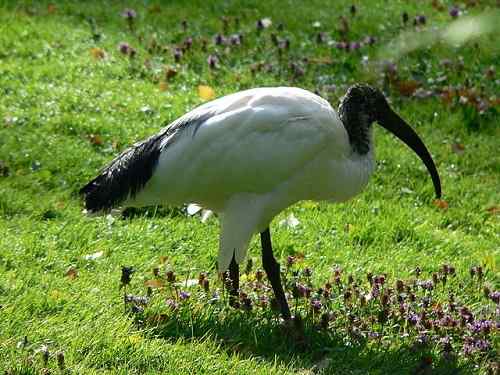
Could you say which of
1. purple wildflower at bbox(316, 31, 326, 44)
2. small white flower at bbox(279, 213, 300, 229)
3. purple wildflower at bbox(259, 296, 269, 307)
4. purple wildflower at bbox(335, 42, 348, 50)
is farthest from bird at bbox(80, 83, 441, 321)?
purple wildflower at bbox(316, 31, 326, 44)

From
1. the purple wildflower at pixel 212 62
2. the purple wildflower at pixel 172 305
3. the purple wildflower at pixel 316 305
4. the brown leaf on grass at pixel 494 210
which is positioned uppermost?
the purple wildflower at pixel 212 62

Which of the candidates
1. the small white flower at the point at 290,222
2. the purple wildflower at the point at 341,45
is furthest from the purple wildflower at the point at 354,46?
the small white flower at the point at 290,222

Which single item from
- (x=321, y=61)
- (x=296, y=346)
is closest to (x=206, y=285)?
(x=296, y=346)

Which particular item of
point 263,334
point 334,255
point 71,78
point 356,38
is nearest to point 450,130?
point 356,38

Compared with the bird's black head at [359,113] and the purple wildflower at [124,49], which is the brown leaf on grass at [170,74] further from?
the bird's black head at [359,113]

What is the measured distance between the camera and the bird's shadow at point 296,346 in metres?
4.72

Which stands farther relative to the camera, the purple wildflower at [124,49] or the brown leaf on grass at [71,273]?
the purple wildflower at [124,49]

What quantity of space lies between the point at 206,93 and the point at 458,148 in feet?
7.04

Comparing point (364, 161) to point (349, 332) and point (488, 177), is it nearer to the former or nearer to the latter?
point (349, 332)

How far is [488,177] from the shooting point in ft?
25.5

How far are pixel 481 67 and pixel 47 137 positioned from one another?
14.0 feet

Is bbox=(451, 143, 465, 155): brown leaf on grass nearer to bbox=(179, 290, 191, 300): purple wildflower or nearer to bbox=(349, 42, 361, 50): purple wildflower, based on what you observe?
bbox=(349, 42, 361, 50): purple wildflower

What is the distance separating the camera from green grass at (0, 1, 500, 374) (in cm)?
470

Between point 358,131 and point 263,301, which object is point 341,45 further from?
point 263,301
